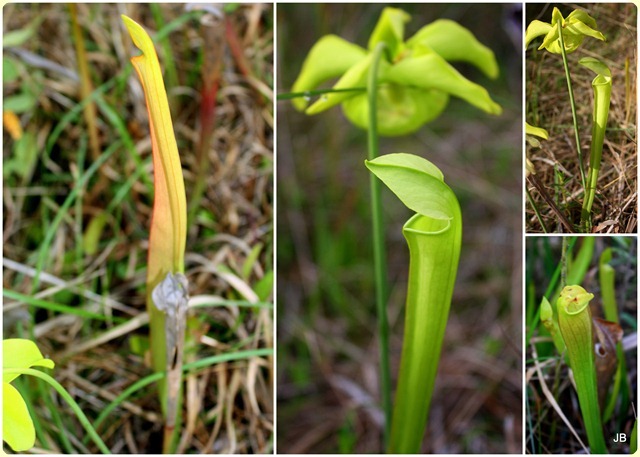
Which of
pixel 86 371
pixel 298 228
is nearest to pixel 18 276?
pixel 86 371

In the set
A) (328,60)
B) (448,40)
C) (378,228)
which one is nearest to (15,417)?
(378,228)

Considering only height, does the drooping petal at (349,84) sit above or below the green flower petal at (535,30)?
below

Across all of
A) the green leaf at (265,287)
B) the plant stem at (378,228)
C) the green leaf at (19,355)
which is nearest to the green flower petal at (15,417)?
the green leaf at (19,355)

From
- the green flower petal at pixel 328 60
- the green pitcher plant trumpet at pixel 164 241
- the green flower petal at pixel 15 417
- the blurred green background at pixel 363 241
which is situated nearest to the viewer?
the green pitcher plant trumpet at pixel 164 241

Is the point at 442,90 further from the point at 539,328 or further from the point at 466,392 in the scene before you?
the point at 466,392

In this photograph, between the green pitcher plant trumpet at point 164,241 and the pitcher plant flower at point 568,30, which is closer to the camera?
the green pitcher plant trumpet at point 164,241

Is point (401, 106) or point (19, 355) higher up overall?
point (401, 106)

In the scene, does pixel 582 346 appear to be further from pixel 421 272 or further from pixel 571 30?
pixel 571 30

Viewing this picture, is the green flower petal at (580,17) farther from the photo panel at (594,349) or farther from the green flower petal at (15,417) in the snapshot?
the green flower petal at (15,417)
